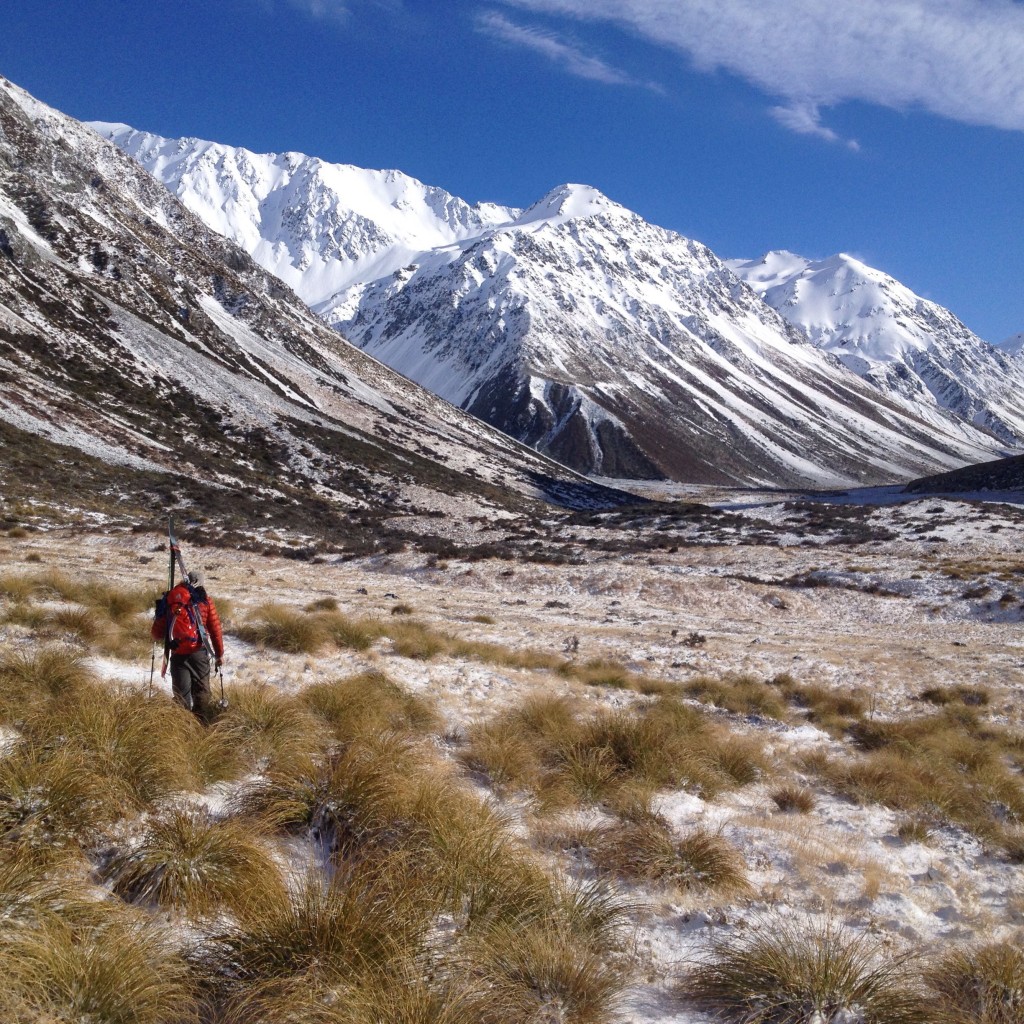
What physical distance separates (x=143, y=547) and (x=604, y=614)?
17.1 m

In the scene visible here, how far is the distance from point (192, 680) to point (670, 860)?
5399mm

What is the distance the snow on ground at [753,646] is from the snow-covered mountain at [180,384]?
18.1 metres

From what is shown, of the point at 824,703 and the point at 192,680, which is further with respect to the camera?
the point at 824,703

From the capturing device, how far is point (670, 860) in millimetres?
5410

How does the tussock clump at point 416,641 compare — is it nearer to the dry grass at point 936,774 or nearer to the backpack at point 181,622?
the backpack at point 181,622

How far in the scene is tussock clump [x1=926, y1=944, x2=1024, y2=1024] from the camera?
154 inches

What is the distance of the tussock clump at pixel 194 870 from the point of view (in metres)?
4.15

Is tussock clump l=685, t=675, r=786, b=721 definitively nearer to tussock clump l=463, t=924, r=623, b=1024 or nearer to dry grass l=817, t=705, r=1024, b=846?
dry grass l=817, t=705, r=1024, b=846

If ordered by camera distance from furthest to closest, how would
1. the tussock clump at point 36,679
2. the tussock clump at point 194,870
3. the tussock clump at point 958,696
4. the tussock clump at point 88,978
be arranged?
the tussock clump at point 958,696, the tussock clump at point 36,679, the tussock clump at point 194,870, the tussock clump at point 88,978

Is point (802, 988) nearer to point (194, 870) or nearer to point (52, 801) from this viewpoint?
point (194, 870)

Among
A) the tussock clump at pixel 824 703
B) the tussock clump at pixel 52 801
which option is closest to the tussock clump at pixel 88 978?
the tussock clump at pixel 52 801

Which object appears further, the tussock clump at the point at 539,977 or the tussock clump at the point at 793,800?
the tussock clump at the point at 793,800

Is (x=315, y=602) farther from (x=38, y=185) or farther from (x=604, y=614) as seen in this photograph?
(x=38, y=185)

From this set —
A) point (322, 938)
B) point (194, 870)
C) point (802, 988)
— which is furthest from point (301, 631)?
point (802, 988)
